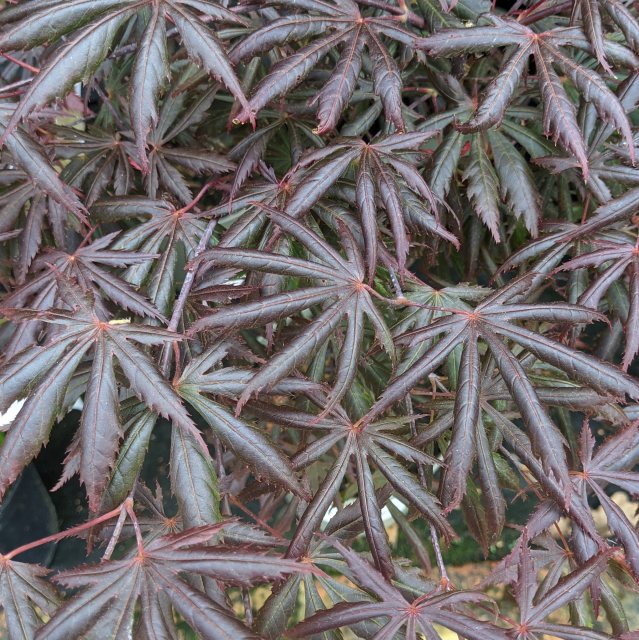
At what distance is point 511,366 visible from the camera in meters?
0.79

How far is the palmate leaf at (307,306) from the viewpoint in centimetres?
75

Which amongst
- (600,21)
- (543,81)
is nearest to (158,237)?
(543,81)

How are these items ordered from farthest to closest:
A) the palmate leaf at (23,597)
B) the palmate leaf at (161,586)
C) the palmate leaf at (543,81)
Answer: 1. the palmate leaf at (543,81)
2. the palmate leaf at (23,597)
3. the palmate leaf at (161,586)

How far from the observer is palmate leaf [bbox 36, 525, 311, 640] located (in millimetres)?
631

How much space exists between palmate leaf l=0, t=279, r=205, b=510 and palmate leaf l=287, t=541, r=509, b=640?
0.25 metres

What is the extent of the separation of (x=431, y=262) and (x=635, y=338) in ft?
1.22

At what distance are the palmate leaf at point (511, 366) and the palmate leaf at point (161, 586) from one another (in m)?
0.24

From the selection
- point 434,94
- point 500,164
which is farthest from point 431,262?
point 434,94

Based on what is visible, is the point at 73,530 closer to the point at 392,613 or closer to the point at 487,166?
the point at 392,613

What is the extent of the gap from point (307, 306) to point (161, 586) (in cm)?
37

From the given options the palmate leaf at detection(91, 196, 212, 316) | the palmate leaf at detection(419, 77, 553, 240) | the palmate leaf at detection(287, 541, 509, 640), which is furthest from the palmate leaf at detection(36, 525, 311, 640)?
the palmate leaf at detection(419, 77, 553, 240)

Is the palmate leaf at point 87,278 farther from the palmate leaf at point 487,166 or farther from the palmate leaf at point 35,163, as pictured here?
→ the palmate leaf at point 487,166

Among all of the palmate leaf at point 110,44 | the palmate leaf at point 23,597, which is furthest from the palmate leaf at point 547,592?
the palmate leaf at point 110,44

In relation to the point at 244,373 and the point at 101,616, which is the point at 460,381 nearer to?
the point at 244,373
